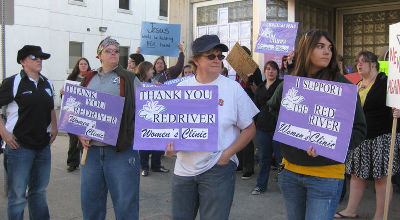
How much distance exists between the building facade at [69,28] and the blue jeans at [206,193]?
54.9 feet

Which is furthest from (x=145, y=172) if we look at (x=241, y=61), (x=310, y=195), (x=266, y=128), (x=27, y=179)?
(x=310, y=195)

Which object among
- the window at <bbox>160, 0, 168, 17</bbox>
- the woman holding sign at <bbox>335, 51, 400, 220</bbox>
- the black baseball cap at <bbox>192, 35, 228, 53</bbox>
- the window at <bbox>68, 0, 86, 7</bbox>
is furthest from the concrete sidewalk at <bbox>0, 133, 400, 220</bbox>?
the window at <bbox>160, 0, 168, 17</bbox>

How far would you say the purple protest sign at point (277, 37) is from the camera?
7223 mm

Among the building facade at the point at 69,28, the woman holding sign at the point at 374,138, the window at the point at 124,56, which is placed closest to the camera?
the woman holding sign at the point at 374,138

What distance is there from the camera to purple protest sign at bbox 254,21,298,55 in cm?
722

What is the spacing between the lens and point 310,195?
2840 millimetres

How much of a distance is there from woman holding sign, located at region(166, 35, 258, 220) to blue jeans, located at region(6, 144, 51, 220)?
1871mm

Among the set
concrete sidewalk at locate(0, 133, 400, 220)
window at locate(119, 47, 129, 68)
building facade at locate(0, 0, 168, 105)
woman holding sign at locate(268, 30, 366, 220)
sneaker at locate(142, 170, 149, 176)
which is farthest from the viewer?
window at locate(119, 47, 129, 68)

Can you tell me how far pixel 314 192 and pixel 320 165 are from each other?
193mm

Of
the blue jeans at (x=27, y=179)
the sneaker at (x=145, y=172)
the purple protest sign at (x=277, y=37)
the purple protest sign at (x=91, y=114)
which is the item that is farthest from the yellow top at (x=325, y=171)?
the sneaker at (x=145, y=172)

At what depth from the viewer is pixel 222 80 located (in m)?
3.11

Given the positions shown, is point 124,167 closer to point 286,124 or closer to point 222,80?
point 222,80

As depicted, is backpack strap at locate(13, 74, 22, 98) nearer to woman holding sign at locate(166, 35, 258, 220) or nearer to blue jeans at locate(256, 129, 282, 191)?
woman holding sign at locate(166, 35, 258, 220)

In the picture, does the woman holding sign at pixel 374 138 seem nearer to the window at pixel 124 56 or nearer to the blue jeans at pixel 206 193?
the blue jeans at pixel 206 193
